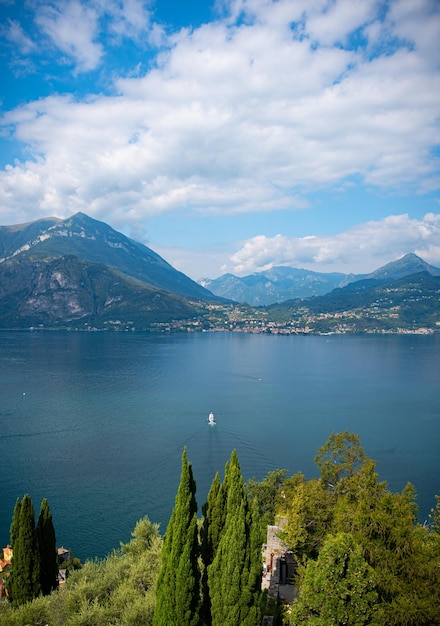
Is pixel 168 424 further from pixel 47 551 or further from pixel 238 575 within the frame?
pixel 238 575

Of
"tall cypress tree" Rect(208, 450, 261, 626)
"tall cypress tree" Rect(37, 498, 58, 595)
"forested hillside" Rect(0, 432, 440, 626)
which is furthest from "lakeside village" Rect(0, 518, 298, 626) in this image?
"tall cypress tree" Rect(208, 450, 261, 626)

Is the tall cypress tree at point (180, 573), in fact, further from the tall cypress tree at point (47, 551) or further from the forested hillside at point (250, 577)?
the tall cypress tree at point (47, 551)

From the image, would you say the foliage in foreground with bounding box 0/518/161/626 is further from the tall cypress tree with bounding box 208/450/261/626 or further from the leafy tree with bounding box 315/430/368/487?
the leafy tree with bounding box 315/430/368/487

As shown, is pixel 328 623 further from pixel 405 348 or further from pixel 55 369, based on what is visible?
pixel 405 348

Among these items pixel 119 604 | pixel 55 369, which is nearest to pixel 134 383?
pixel 55 369

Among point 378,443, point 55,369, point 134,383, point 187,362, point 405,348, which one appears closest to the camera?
point 378,443

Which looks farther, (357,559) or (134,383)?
(134,383)

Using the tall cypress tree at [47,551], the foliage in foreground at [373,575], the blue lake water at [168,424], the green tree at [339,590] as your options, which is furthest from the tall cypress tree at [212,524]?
the blue lake water at [168,424]
